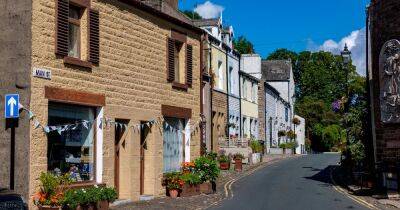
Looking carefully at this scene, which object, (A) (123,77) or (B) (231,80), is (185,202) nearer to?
(A) (123,77)

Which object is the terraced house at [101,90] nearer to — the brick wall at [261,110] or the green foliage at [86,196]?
the green foliage at [86,196]

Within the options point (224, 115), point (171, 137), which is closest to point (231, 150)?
point (224, 115)

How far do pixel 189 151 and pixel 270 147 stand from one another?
34.7 meters

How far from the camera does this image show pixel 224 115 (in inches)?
1628

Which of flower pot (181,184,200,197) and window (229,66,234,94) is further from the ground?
window (229,66,234,94)

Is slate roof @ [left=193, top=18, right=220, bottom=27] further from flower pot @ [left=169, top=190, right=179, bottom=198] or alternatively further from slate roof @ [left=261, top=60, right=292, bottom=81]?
slate roof @ [left=261, top=60, right=292, bottom=81]

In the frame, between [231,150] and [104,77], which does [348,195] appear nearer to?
[104,77]

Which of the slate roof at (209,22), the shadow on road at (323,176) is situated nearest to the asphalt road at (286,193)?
the shadow on road at (323,176)

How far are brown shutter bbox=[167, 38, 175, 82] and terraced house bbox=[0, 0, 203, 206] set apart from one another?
35mm

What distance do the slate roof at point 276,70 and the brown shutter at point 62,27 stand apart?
188 feet

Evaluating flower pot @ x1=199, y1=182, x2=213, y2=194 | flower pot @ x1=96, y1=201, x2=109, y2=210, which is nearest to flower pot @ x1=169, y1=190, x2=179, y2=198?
flower pot @ x1=199, y1=182, x2=213, y2=194

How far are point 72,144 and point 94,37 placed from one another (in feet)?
10.1

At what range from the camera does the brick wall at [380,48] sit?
22438 mm

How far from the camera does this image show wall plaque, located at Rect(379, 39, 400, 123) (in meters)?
22.2
